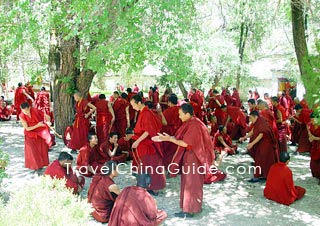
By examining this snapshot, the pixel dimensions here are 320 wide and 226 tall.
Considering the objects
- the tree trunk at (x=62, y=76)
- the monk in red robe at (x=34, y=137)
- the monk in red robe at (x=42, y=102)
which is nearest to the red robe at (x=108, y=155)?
the monk in red robe at (x=34, y=137)

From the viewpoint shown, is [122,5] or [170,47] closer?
[122,5]

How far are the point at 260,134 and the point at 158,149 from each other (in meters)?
2.02

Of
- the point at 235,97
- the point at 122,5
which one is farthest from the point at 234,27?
the point at 122,5

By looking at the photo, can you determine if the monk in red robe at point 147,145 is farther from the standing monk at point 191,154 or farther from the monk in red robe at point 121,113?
the monk in red robe at point 121,113

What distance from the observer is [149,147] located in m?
6.71

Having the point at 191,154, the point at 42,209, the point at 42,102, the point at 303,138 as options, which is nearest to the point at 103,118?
the point at 42,102

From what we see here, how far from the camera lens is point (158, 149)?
6809mm

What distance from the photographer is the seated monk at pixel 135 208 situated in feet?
14.6

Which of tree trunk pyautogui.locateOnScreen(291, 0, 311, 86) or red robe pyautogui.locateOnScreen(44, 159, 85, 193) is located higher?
tree trunk pyautogui.locateOnScreen(291, 0, 311, 86)

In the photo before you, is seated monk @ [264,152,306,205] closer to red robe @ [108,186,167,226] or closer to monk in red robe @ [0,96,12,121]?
red robe @ [108,186,167,226]

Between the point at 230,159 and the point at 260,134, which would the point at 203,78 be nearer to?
the point at 230,159

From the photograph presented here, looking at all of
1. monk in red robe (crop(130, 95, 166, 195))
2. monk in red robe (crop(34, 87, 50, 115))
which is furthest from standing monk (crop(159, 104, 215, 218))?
monk in red robe (crop(34, 87, 50, 115))

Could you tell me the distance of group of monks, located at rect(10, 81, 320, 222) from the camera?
563 cm

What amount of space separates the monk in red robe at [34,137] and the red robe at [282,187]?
4241 millimetres
